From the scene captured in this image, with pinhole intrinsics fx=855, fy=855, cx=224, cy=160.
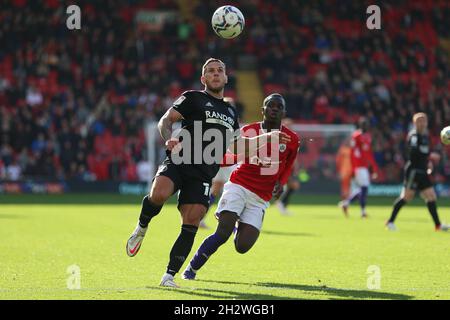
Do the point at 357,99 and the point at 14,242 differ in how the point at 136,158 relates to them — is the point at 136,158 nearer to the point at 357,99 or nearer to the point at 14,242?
the point at 357,99

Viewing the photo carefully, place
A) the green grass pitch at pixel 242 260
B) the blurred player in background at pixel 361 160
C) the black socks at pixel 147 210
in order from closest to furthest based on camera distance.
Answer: the green grass pitch at pixel 242 260 → the black socks at pixel 147 210 → the blurred player in background at pixel 361 160

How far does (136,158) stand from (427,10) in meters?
17.4

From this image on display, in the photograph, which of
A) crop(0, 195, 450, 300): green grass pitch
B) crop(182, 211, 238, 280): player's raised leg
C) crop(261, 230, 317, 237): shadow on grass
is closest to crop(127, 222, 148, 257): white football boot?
crop(0, 195, 450, 300): green grass pitch

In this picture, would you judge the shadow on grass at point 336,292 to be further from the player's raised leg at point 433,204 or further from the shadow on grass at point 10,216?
the shadow on grass at point 10,216

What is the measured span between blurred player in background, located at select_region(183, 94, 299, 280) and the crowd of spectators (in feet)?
74.1

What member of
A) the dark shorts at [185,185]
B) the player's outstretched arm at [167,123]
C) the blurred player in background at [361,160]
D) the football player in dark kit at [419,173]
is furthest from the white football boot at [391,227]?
the player's outstretched arm at [167,123]

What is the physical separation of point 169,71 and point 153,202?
95.3 ft

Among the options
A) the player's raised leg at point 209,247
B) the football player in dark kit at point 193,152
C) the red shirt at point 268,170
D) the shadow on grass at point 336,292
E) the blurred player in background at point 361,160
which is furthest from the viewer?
the blurred player in background at point 361,160

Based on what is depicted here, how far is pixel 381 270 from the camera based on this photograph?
11148 mm

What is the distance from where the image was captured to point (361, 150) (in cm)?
2231

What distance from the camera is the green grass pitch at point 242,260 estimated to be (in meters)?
8.95

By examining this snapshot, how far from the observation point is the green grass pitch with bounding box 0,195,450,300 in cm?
895

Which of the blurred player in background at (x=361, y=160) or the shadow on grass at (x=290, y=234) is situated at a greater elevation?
the blurred player in background at (x=361, y=160)

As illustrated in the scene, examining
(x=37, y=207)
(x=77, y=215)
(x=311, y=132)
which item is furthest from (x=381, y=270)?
(x=311, y=132)
